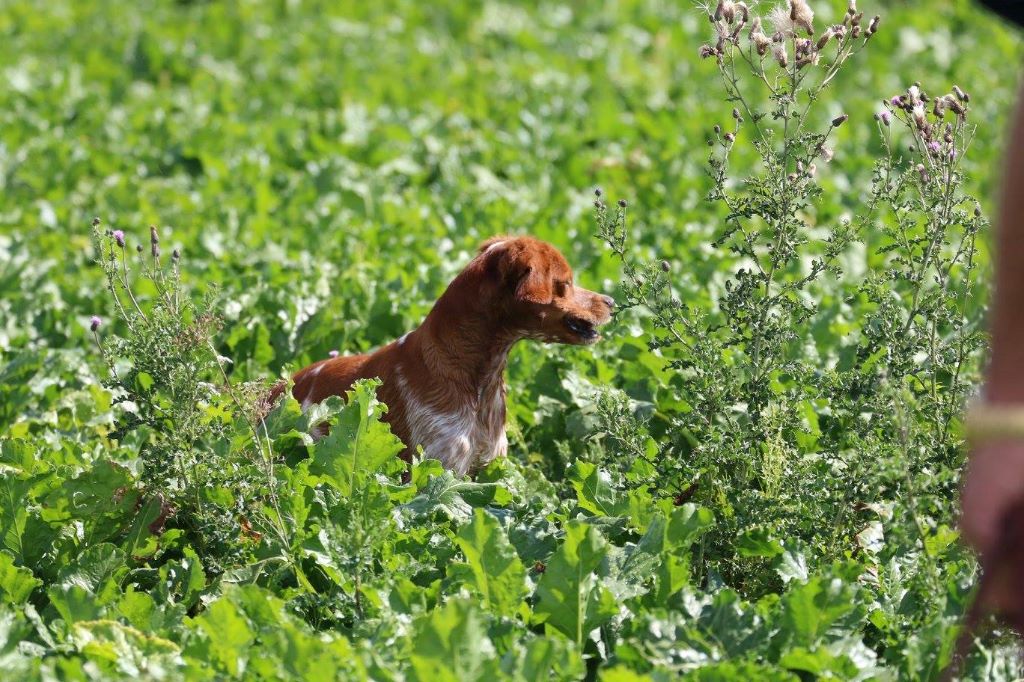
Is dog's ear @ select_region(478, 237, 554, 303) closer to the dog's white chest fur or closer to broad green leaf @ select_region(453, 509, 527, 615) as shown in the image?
the dog's white chest fur

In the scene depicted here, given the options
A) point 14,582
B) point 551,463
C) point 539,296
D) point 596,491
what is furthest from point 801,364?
point 14,582

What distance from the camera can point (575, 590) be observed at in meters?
4.04

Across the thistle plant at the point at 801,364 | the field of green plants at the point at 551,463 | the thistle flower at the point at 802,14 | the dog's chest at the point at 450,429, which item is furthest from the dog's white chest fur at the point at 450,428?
the thistle flower at the point at 802,14

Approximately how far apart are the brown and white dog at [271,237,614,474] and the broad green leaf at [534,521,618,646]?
102 centimetres

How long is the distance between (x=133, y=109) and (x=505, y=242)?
6964 mm

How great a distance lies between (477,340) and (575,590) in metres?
1.23

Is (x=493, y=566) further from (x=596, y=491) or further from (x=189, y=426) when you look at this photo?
(x=189, y=426)

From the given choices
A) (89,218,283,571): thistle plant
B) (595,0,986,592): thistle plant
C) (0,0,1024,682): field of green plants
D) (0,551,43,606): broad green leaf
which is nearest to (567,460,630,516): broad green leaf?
(0,0,1024,682): field of green plants

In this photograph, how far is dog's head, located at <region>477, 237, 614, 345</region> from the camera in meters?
4.90

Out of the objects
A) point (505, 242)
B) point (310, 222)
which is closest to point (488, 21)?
point (310, 222)

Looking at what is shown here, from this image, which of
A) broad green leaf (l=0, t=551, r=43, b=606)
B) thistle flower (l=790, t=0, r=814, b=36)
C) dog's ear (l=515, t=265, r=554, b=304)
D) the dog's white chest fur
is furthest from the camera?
the dog's white chest fur

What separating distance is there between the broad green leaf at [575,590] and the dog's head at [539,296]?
3.42 ft

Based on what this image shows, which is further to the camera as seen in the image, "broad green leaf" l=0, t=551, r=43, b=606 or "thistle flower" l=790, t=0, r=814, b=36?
"thistle flower" l=790, t=0, r=814, b=36

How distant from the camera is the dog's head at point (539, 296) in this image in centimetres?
490
